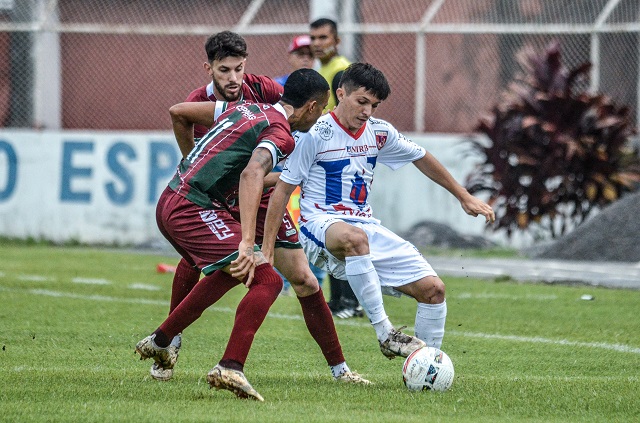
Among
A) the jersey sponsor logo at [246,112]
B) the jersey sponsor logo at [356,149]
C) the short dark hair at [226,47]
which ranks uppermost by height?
the short dark hair at [226,47]

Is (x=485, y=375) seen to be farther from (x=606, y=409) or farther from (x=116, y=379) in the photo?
(x=116, y=379)

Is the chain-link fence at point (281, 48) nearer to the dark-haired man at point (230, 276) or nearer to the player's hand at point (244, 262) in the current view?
the dark-haired man at point (230, 276)

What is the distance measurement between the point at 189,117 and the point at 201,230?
0.83 metres

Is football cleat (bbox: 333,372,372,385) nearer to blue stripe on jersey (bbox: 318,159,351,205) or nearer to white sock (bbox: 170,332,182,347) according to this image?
white sock (bbox: 170,332,182,347)

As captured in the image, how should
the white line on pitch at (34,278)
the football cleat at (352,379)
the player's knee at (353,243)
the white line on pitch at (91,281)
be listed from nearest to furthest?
the football cleat at (352,379)
the player's knee at (353,243)
the white line on pitch at (91,281)
the white line on pitch at (34,278)

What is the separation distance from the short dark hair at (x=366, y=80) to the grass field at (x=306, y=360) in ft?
5.33

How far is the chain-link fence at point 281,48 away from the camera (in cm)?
1700

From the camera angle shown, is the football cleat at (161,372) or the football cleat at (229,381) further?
the football cleat at (161,372)

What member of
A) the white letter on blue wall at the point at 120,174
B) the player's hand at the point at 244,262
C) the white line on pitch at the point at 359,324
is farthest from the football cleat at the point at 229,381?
the white letter on blue wall at the point at 120,174

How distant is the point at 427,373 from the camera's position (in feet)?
20.2

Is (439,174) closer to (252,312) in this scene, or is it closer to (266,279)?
(266,279)

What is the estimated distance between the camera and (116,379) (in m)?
6.28

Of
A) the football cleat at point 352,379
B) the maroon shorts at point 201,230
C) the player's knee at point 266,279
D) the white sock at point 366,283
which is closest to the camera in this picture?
the player's knee at point 266,279

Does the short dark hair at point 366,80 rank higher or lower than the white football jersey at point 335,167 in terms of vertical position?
higher
